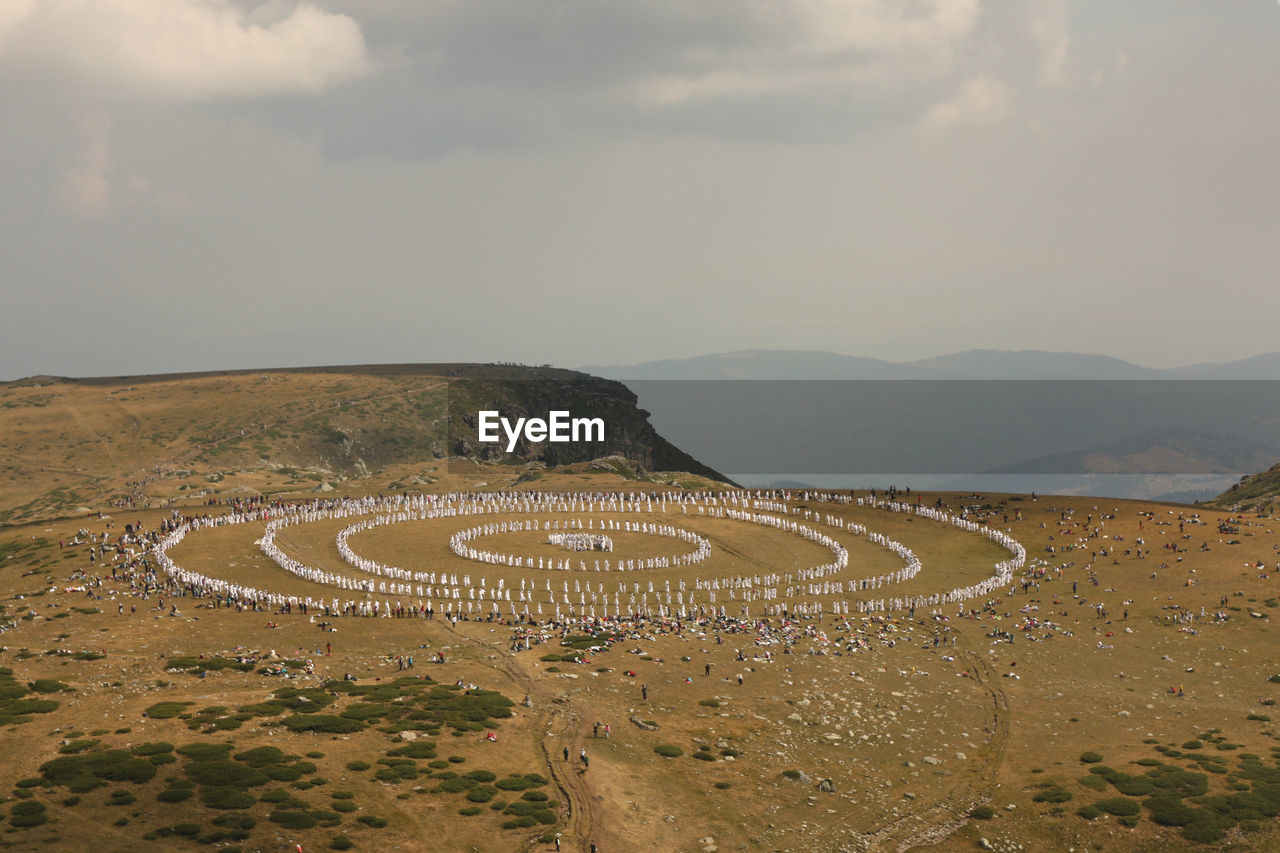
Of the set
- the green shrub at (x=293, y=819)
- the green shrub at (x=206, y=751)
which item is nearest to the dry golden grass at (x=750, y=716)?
the green shrub at (x=293, y=819)

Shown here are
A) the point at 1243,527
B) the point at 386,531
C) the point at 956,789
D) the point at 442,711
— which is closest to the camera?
the point at 956,789

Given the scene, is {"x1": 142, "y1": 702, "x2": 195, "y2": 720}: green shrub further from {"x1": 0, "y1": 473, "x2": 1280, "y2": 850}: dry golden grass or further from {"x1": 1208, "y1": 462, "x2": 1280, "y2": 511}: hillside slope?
{"x1": 1208, "y1": 462, "x2": 1280, "y2": 511}: hillside slope

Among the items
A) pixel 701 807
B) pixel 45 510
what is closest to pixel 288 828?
pixel 701 807

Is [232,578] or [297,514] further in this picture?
[297,514]

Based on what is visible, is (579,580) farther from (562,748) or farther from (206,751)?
(206,751)

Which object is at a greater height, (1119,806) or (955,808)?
(1119,806)

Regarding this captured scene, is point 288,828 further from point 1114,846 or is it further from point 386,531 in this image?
point 386,531

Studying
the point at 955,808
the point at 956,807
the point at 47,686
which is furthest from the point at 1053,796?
the point at 47,686

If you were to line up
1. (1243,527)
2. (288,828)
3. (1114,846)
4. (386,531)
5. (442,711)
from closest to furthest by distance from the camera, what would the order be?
(288,828) → (1114,846) → (442,711) → (1243,527) → (386,531)

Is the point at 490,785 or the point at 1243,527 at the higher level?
the point at 1243,527
